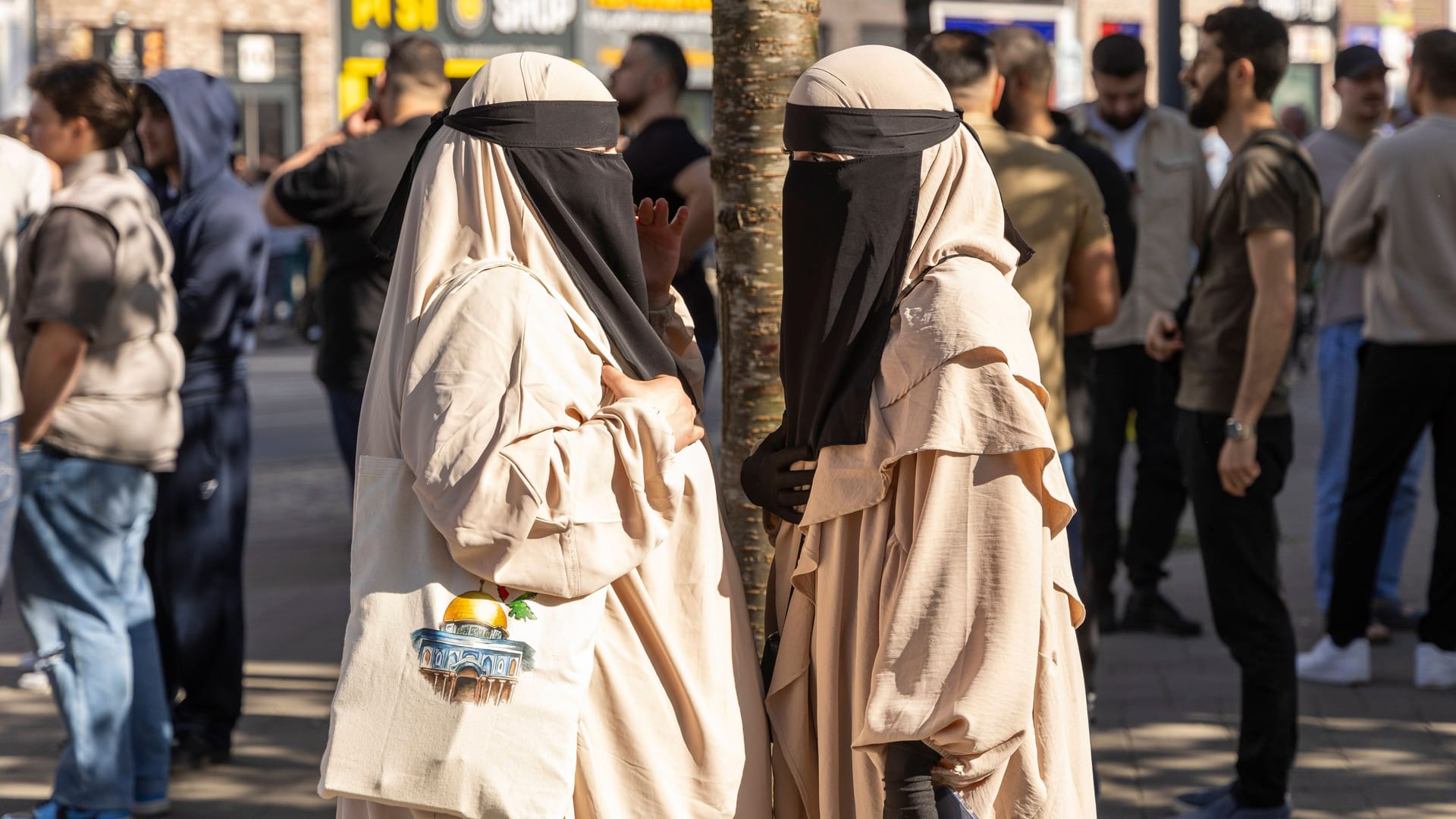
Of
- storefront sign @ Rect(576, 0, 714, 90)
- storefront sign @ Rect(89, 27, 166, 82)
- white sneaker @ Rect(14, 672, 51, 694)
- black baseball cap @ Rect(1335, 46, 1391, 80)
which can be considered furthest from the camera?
storefront sign @ Rect(89, 27, 166, 82)

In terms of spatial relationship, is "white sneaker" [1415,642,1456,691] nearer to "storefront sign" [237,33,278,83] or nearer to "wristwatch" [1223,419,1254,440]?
"wristwatch" [1223,419,1254,440]

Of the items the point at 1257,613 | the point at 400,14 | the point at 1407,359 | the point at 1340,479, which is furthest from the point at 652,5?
the point at 1257,613

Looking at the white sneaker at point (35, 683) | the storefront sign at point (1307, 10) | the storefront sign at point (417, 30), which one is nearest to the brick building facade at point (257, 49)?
the storefront sign at point (417, 30)

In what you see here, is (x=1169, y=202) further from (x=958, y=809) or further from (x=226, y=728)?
(x=958, y=809)

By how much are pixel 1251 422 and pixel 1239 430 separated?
0.04m

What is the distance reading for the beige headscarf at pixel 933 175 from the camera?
2586 mm

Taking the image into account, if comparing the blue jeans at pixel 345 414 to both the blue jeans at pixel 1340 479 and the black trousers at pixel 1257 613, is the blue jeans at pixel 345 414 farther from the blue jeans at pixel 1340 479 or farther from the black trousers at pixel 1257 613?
the blue jeans at pixel 1340 479

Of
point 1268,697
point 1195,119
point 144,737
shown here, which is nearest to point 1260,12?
point 1195,119

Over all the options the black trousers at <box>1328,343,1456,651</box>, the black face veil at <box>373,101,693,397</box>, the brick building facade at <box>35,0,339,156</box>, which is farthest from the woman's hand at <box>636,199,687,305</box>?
the brick building facade at <box>35,0,339,156</box>

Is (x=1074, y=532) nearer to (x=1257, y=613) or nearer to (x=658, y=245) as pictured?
(x=1257, y=613)

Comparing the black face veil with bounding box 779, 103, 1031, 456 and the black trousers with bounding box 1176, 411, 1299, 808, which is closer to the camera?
the black face veil with bounding box 779, 103, 1031, 456

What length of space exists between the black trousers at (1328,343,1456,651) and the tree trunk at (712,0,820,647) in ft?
10.0

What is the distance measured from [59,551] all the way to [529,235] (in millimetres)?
2579

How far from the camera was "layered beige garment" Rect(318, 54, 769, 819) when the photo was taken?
7.90 ft
